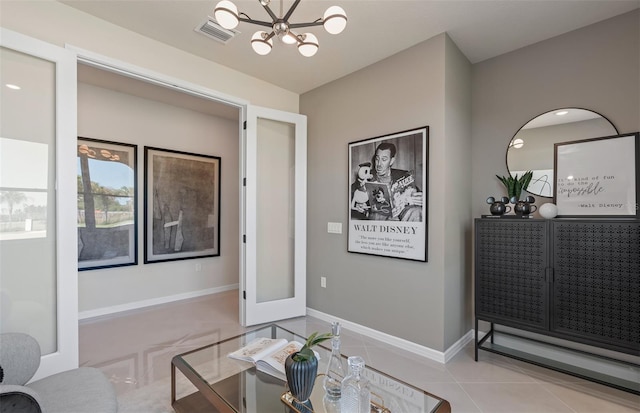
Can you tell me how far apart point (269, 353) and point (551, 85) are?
3.24 metres

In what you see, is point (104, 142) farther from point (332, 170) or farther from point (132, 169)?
point (332, 170)

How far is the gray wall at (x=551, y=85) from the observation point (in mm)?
2338

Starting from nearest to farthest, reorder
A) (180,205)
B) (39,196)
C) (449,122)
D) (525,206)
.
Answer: (39,196)
(525,206)
(449,122)
(180,205)

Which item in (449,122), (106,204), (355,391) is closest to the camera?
(355,391)

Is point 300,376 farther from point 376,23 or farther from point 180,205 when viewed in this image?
point 180,205

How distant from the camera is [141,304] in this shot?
395 centimetres

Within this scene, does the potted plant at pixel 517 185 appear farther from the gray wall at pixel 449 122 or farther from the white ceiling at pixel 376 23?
the white ceiling at pixel 376 23

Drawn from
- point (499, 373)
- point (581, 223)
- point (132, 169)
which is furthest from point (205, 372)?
point (132, 169)

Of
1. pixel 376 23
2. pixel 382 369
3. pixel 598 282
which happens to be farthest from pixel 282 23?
pixel 598 282

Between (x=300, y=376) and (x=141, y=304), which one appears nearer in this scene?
(x=300, y=376)

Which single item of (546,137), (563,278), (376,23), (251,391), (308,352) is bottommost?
(251,391)

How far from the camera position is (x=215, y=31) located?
259cm

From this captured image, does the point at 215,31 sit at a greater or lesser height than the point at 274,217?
greater

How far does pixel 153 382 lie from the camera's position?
7.29 ft
